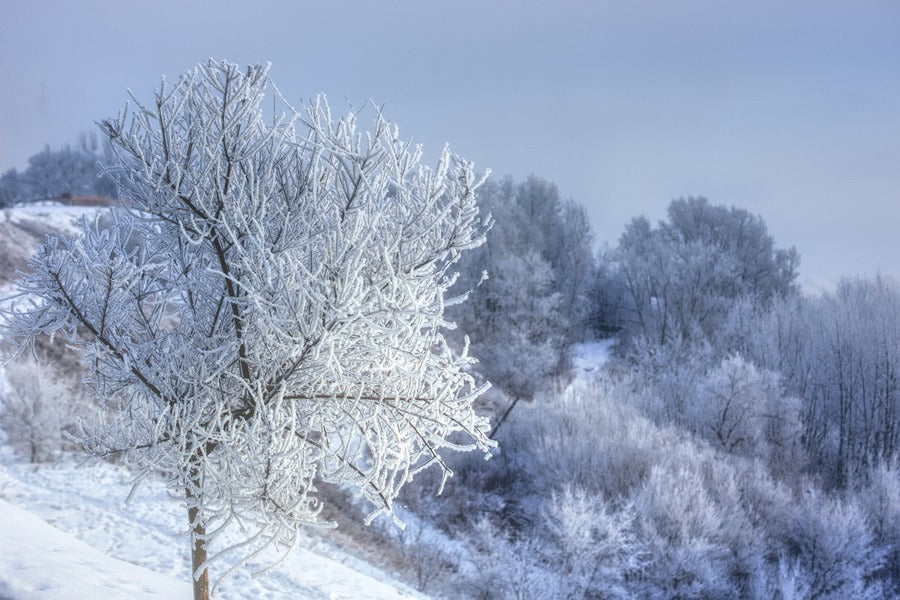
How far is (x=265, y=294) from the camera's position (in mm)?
4160

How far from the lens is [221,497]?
462cm

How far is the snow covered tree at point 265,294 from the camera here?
4.30 metres

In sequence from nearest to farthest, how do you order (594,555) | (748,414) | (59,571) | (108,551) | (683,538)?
(59,571)
(108,551)
(594,555)
(683,538)
(748,414)

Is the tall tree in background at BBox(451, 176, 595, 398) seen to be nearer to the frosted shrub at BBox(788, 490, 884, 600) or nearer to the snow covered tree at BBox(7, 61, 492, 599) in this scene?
the frosted shrub at BBox(788, 490, 884, 600)

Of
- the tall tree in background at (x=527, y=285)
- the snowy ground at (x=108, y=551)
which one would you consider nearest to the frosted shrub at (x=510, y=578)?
the snowy ground at (x=108, y=551)

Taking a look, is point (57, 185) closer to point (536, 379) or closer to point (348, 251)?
point (536, 379)

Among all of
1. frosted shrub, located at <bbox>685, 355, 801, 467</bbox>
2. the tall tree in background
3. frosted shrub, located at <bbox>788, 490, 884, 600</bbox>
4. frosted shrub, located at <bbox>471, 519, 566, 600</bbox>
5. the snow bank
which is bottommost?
frosted shrub, located at <bbox>471, 519, 566, 600</bbox>

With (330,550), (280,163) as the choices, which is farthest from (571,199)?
(280,163)

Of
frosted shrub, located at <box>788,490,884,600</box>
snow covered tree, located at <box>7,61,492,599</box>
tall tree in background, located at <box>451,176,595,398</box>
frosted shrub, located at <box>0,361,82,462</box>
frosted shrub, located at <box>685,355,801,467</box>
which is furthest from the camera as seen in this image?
tall tree in background, located at <box>451,176,595,398</box>

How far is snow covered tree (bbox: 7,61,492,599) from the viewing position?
14.1 ft

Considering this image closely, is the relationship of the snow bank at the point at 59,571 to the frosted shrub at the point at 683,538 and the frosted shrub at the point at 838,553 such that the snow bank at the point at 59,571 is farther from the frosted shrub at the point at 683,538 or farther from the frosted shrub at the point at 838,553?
the frosted shrub at the point at 838,553

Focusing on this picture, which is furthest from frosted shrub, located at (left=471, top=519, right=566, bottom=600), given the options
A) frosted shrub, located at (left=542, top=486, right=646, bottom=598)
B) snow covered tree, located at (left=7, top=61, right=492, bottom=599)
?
snow covered tree, located at (left=7, top=61, right=492, bottom=599)

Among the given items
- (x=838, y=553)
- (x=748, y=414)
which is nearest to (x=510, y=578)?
(x=838, y=553)

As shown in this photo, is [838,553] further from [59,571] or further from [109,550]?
[59,571]
